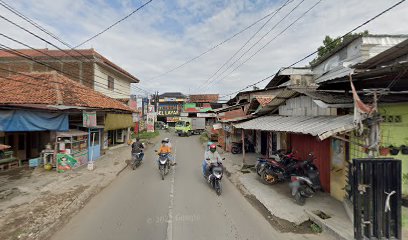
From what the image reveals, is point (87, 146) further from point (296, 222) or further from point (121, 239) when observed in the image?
point (296, 222)

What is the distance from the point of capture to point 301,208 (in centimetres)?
746

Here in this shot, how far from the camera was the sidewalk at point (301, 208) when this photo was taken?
603 cm

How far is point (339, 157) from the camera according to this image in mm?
8016

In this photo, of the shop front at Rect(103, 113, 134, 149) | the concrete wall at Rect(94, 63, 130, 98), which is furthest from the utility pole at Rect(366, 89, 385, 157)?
the concrete wall at Rect(94, 63, 130, 98)

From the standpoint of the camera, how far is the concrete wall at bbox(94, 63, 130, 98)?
23.3 m

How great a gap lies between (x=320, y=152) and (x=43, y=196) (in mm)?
9980

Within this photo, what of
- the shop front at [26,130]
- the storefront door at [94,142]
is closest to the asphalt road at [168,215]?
the shop front at [26,130]

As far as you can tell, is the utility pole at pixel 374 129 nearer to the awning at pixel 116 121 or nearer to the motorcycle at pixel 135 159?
the motorcycle at pixel 135 159

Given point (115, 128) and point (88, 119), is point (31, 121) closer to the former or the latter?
point (88, 119)

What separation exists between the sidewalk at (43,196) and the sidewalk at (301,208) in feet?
19.2

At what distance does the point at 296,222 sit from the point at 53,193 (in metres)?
8.16

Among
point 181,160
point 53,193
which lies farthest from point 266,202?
point 181,160

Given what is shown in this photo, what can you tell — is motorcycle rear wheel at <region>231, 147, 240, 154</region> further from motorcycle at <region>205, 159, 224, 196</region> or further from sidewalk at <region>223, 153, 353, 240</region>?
motorcycle at <region>205, 159, 224, 196</region>

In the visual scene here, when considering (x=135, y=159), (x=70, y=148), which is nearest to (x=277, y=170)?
(x=135, y=159)
